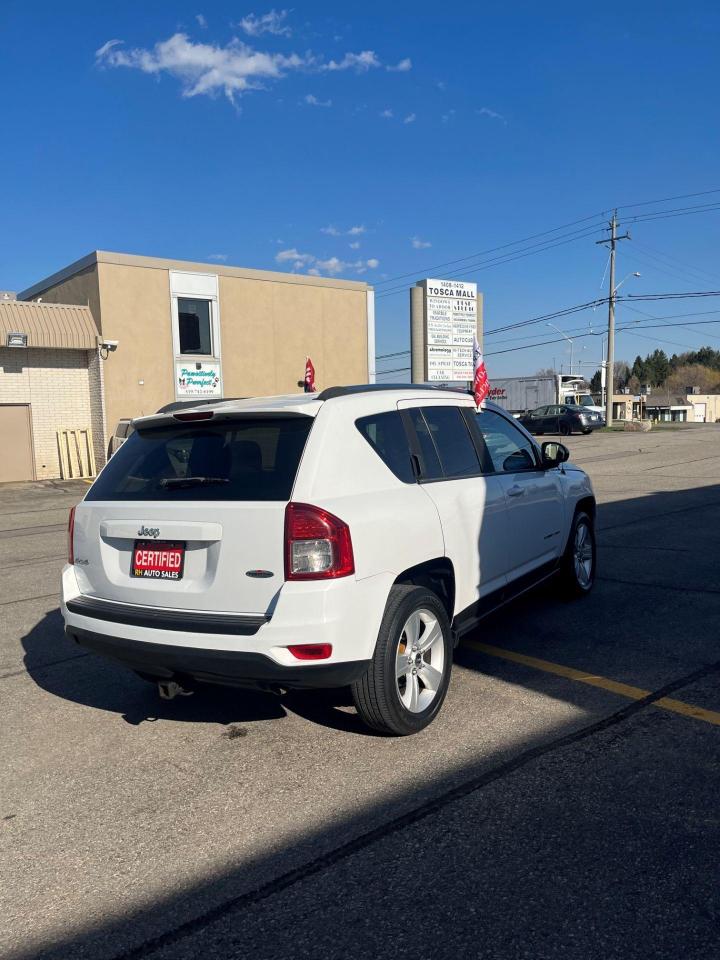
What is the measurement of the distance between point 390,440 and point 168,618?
1512 millimetres

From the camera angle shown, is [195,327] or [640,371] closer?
[195,327]

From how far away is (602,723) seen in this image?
418 centimetres

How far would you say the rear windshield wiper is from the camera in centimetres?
392

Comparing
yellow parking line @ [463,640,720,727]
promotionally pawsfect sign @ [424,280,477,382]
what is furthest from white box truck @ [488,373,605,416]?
yellow parking line @ [463,640,720,727]

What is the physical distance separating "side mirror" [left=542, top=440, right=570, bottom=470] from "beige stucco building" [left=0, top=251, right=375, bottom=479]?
19.7 m

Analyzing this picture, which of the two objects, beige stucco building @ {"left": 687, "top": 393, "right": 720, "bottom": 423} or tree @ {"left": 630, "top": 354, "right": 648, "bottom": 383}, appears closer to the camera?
beige stucco building @ {"left": 687, "top": 393, "right": 720, "bottom": 423}

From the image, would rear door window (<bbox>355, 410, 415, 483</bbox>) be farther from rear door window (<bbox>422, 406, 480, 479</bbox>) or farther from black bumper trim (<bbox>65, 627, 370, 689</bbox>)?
black bumper trim (<bbox>65, 627, 370, 689</bbox>)

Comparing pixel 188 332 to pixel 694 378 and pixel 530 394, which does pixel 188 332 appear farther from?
pixel 694 378

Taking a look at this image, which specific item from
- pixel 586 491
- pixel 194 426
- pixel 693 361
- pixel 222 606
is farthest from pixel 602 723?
pixel 693 361

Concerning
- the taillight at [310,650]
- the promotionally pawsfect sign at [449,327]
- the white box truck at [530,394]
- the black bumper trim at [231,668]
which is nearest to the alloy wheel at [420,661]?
the black bumper trim at [231,668]

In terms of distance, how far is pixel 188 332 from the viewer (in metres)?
25.4

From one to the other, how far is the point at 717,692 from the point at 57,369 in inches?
903

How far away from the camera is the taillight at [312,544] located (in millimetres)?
3604

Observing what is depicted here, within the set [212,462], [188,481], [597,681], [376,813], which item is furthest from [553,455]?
[376,813]
